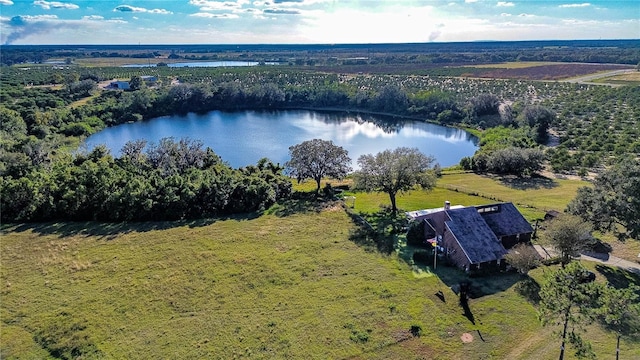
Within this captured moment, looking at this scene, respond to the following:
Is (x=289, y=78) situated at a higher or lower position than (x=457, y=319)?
higher

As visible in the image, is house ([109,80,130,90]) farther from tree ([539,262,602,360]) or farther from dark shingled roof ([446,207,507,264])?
tree ([539,262,602,360])

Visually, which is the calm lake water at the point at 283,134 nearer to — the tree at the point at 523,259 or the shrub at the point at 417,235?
the shrub at the point at 417,235

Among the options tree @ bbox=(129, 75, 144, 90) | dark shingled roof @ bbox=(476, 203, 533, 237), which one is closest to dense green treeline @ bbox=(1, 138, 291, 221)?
dark shingled roof @ bbox=(476, 203, 533, 237)

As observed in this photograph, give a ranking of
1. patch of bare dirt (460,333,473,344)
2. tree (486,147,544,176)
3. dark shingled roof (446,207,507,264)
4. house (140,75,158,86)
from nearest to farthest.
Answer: patch of bare dirt (460,333,473,344) → dark shingled roof (446,207,507,264) → tree (486,147,544,176) → house (140,75,158,86)

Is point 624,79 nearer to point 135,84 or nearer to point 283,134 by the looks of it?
point 283,134

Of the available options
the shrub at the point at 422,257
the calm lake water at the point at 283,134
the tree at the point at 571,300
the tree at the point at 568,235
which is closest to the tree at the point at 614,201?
the tree at the point at 568,235

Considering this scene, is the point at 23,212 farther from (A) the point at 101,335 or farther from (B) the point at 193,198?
(A) the point at 101,335

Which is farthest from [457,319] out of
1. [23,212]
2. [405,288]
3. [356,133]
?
[356,133]
